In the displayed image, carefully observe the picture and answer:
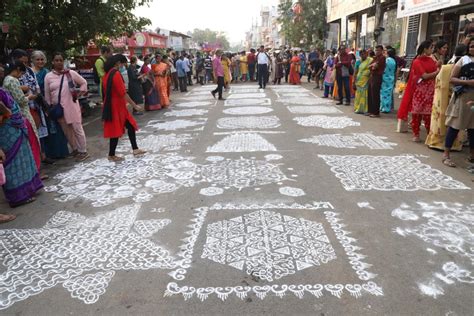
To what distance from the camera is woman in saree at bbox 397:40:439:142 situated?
5.94 metres

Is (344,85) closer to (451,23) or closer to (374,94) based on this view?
(374,94)

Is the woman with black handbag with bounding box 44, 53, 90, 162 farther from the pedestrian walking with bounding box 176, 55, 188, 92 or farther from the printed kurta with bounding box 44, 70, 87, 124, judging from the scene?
the pedestrian walking with bounding box 176, 55, 188, 92

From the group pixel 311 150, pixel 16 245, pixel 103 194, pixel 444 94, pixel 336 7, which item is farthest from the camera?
pixel 336 7

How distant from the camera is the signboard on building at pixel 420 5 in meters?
10.7

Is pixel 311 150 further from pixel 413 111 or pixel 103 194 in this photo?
pixel 103 194

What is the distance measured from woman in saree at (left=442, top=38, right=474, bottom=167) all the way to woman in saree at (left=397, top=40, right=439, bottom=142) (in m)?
1.10

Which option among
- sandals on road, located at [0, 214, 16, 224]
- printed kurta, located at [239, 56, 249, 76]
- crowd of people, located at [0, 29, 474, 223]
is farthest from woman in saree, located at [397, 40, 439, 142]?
printed kurta, located at [239, 56, 249, 76]

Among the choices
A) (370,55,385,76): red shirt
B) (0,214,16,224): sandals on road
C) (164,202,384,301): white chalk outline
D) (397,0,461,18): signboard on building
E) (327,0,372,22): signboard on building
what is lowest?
(164,202,384,301): white chalk outline

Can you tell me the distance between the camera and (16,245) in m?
3.28

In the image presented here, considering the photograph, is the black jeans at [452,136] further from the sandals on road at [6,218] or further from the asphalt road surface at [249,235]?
the sandals on road at [6,218]

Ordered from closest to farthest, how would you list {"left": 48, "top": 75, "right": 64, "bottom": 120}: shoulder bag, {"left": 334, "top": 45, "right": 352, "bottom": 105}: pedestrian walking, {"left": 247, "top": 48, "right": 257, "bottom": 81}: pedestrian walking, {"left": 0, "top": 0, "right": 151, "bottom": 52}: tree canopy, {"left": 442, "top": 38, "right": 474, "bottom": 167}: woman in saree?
{"left": 442, "top": 38, "right": 474, "bottom": 167}: woman in saree < {"left": 48, "top": 75, "right": 64, "bottom": 120}: shoulder bag < {"left": 0, "top": 0, "right": 151, "bottom": 52}: tree canopy < {"left": 334, "top": 45, "right": 352, "bottom": 105}: pedestrian walking < {"left": 247, "top": 48, "right": 257, "bottom": 81}: pedestrian walking

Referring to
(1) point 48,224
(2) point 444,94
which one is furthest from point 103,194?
(2) point 444,94

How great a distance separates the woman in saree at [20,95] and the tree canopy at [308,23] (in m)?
28.1

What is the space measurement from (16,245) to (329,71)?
423 inches
